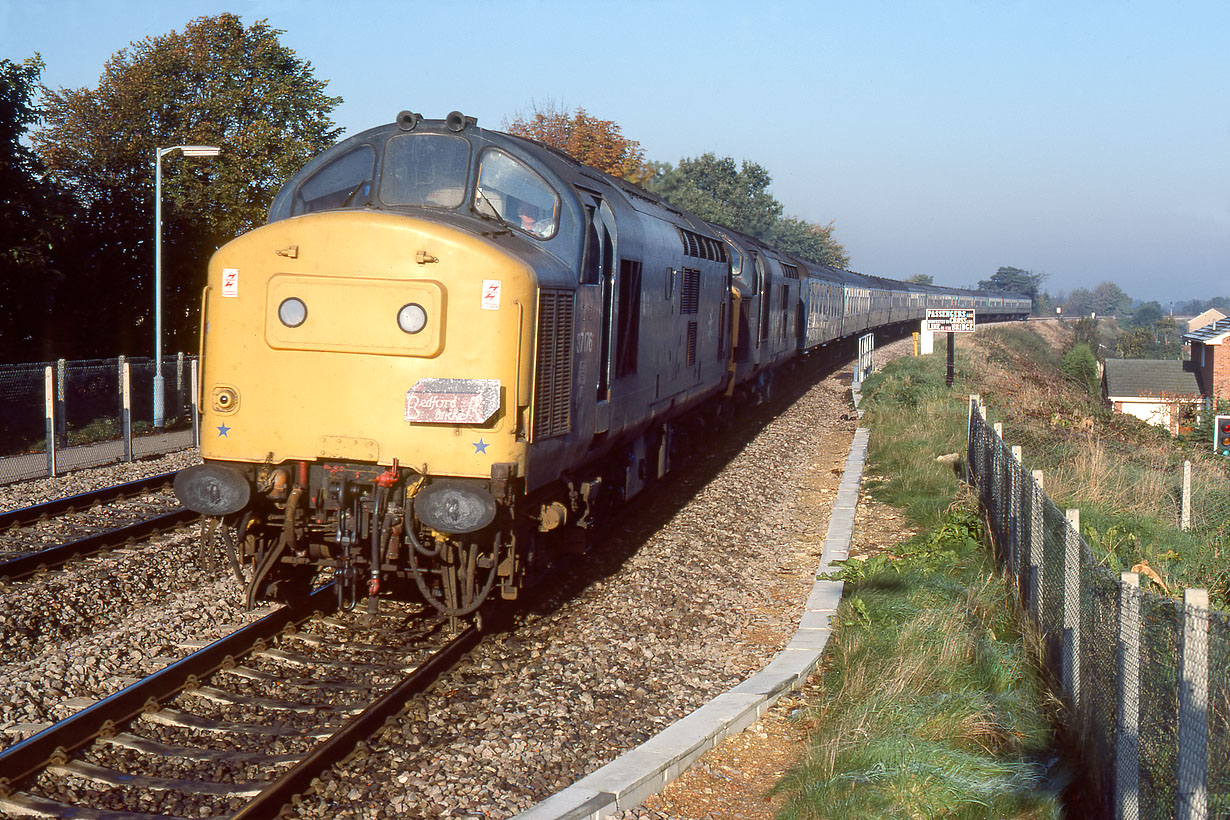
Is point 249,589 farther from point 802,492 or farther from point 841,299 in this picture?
point 841,299

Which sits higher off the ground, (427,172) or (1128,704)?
(427,172)

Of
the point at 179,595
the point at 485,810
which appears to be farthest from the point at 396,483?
A: the point at 179,595

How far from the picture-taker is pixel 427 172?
26.3ft

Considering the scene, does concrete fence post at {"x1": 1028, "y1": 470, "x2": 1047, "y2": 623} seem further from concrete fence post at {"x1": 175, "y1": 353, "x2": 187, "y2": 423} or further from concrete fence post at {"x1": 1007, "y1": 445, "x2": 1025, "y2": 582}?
concrete fence post at {"x1": 175, "y1": 353, "x2": 187, "y2": 423}

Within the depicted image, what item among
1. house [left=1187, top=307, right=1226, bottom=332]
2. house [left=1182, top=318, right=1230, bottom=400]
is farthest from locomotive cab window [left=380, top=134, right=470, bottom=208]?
house [left=1187, top=307, right=1226, bottom=332]

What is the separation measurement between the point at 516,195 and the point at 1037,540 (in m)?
4.20

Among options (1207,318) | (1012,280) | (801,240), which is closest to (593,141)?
(801,240)

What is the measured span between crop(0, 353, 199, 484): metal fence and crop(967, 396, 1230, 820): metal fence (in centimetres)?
1419

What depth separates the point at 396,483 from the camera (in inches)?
276

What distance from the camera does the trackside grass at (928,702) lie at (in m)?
5.23

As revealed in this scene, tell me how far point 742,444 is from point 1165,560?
9552 millimetres

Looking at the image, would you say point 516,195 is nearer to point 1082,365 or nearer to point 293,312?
point 293,312

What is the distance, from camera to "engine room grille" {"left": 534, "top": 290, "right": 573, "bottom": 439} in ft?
23.5

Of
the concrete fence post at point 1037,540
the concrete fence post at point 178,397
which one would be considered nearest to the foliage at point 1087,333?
the concrete fence post at point 178,397
